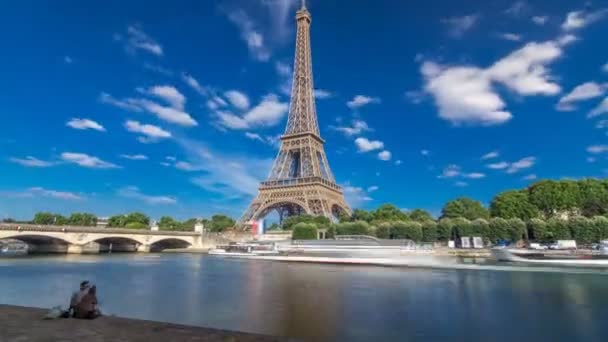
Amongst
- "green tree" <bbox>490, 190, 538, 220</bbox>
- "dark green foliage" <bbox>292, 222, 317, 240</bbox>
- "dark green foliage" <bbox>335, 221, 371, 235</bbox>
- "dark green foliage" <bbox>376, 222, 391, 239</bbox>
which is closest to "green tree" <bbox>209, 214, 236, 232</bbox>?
"dark green foliage" <bbox>292, 222, 317, 240</bbox>

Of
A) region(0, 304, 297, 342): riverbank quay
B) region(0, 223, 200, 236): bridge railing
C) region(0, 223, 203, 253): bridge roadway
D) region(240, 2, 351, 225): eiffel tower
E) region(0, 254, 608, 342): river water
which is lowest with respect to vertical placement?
region(0, 254, 608, 342): river water

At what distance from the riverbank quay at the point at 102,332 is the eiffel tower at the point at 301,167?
5775 centimetres

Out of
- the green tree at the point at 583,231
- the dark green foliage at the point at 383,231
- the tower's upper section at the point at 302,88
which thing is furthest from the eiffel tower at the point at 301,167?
the green tree at the point at 583,231

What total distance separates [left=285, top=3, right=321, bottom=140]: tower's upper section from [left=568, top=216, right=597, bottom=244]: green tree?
4683cm

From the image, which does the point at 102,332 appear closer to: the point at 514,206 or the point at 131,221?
the point at 514,206

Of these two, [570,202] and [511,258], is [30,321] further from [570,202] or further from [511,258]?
[570,202]

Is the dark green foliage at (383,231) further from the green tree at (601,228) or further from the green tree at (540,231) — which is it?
the green tree at (601,228)

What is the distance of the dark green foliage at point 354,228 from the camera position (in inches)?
2303

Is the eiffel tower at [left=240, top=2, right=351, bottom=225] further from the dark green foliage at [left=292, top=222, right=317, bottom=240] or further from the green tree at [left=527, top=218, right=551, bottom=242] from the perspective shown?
the green tree at [left=527, top=218, right=551, bottom=242]

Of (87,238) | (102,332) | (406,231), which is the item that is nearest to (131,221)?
(87,238)

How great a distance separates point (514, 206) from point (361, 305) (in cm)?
5567

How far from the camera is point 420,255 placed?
139 ft

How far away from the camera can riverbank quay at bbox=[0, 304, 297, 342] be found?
6.31 meters

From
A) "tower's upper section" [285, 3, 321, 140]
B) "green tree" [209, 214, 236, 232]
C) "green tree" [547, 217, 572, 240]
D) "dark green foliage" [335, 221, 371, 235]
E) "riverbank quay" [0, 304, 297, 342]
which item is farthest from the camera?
"green tree" [209, 214, 236, 232]
